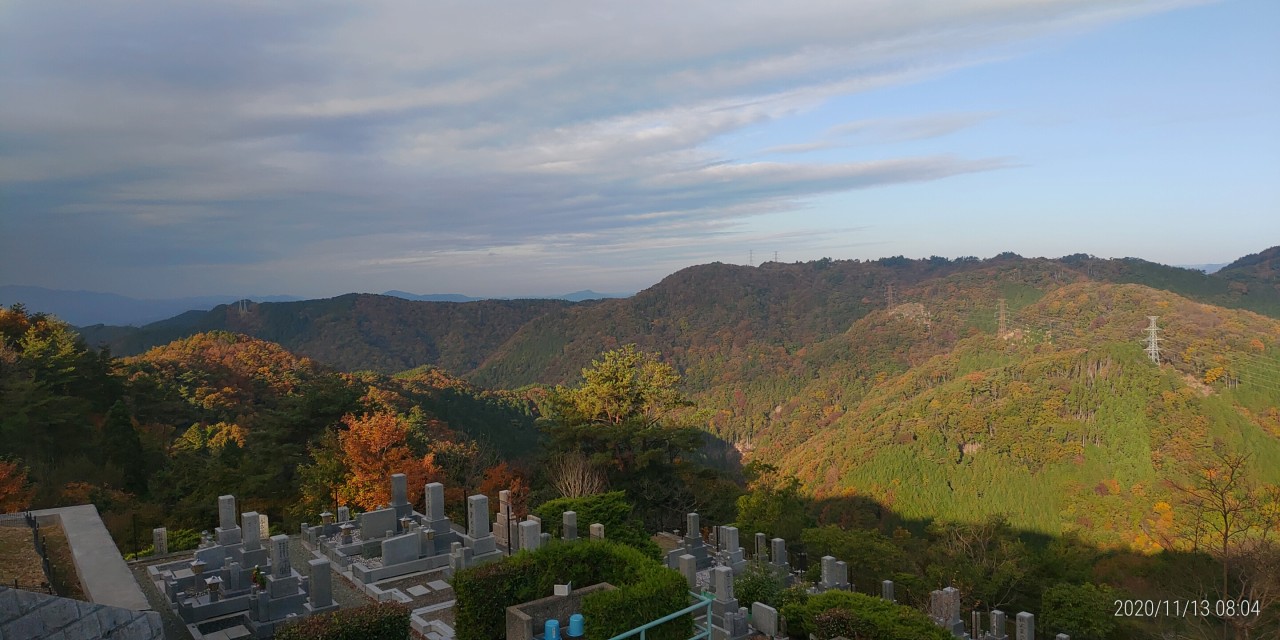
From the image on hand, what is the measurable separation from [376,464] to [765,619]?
45.3ft

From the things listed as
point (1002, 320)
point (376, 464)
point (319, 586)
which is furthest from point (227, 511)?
point (1002, 320)

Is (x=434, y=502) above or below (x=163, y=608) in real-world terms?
above

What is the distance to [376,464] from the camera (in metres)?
21.5

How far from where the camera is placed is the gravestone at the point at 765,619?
41.3 feet

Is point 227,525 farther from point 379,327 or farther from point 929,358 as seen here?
point 379,327

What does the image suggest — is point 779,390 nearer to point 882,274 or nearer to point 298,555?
point 882,274

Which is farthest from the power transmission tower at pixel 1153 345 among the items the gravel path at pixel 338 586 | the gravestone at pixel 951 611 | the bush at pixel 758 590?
the gravel path at pixel 338 586

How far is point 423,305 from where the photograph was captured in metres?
156

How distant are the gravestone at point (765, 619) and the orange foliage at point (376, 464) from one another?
12455mm

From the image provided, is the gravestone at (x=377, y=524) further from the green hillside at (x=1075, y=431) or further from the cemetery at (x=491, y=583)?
the green hillside at (x=1075, y=431)

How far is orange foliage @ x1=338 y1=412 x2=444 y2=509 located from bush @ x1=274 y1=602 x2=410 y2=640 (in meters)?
12.4

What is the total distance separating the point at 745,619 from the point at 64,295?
178 meters

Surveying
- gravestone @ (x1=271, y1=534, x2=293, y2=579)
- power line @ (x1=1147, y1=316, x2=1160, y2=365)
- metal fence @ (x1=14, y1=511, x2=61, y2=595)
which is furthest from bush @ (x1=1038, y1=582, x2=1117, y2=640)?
power line @ (x1=1147, y1=316, x2=1160, y2=365)

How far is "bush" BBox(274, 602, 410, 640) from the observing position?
8.55 m
